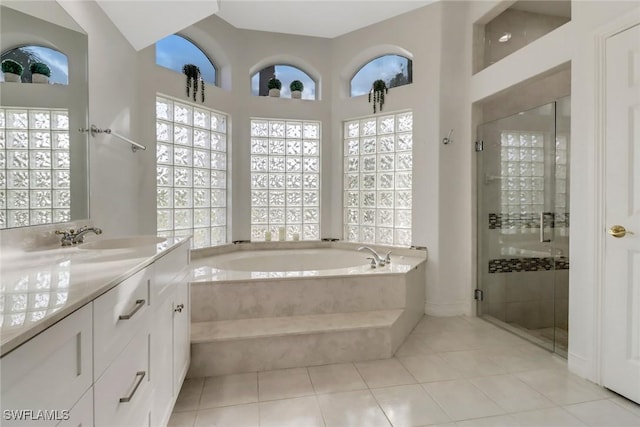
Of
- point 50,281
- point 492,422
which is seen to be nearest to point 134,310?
point 50,281

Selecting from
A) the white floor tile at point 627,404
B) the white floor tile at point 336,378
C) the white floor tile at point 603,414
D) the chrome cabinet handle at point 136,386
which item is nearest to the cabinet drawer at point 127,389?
the chrome cabinet handle at point 136,386

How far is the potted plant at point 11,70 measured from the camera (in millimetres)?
1169

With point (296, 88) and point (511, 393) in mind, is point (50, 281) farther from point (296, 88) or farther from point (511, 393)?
point (296, 88)

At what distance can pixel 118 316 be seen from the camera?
33.1 inches

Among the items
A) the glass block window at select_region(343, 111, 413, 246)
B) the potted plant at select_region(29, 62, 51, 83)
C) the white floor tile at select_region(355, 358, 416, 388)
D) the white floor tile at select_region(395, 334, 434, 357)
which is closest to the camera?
the potted plant at select_region(29, 62, 51, 83)

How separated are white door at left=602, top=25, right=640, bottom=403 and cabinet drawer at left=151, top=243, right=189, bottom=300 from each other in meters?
2.25

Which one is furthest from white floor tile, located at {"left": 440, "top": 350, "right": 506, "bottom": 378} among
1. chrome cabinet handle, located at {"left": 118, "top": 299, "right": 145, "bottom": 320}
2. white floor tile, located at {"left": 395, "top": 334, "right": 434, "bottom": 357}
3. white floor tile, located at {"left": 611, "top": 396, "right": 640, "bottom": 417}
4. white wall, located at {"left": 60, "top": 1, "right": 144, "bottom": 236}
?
white wall, located at {"left": 60, "top": 1, "right": 144, "bottom": 236}

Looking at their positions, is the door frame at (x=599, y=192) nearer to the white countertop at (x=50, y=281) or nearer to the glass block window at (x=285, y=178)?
the white countertop at (x=50, y=281)

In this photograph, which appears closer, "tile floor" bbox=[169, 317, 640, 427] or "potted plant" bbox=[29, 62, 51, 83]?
"potted plant" bbox=[29, 62, 51, 83]

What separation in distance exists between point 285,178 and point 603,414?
3.14 m

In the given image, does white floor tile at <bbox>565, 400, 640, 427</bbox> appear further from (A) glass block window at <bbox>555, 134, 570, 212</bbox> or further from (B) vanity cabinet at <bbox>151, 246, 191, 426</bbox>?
(B) vanity cabinet at <bbox>151, 246, 191, 426</bbox>

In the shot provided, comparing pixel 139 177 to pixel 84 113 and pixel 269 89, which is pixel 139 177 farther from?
pixel 269 89

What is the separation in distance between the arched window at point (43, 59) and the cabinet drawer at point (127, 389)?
1.15m

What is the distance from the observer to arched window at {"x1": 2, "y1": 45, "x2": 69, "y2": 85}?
122 cm
